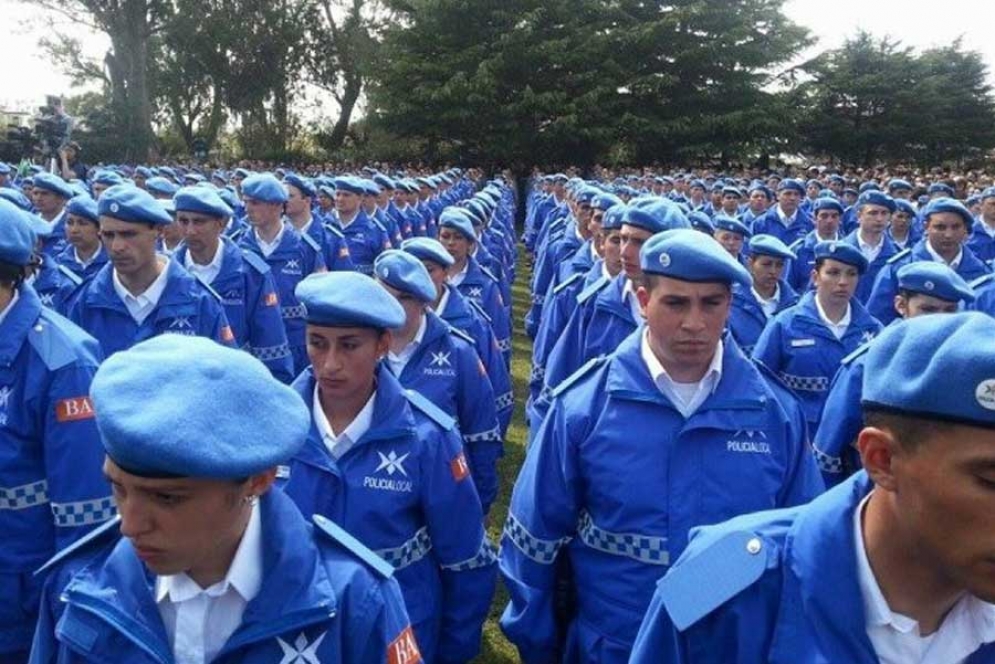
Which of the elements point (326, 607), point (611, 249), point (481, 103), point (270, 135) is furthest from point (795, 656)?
point (270, 135)

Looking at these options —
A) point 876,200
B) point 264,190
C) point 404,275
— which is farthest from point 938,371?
point 876,200

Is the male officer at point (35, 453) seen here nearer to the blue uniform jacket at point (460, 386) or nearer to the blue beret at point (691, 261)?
the blue uniform jacket at point (460, 386)

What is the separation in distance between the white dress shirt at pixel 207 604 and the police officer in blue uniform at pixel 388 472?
1.28 meters

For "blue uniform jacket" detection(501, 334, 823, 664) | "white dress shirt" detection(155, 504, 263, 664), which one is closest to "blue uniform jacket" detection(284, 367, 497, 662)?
"blue uniform jacket" detection(501, 334, 823, 664)

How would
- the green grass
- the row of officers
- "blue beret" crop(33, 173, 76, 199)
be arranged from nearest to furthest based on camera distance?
the row of officers → the green grass → "blue beret" crop(33, 173, 76, 199)

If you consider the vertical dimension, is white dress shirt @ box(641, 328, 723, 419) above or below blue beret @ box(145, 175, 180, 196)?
above

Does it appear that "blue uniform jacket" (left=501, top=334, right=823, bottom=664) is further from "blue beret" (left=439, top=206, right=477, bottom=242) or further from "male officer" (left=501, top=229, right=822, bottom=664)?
"blue beret" (left=439, top=206, right=477, bottom=242)

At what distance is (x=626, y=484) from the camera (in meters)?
3.14

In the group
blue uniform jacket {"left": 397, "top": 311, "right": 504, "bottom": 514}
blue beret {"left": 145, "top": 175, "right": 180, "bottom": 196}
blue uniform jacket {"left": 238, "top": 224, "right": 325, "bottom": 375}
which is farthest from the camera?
blue beret {"left": 145, "top": 175, "right": 180, "bottom": 196}

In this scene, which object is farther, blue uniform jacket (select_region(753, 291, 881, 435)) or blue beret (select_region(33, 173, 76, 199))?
blue beret (select_region(33, 173, 76, 199))

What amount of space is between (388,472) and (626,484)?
810mm

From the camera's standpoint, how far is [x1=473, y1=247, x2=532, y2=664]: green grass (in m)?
5.58

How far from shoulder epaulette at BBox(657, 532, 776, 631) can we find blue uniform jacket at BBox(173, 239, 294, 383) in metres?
5.13

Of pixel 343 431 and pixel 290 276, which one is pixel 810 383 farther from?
pixel 290 276
